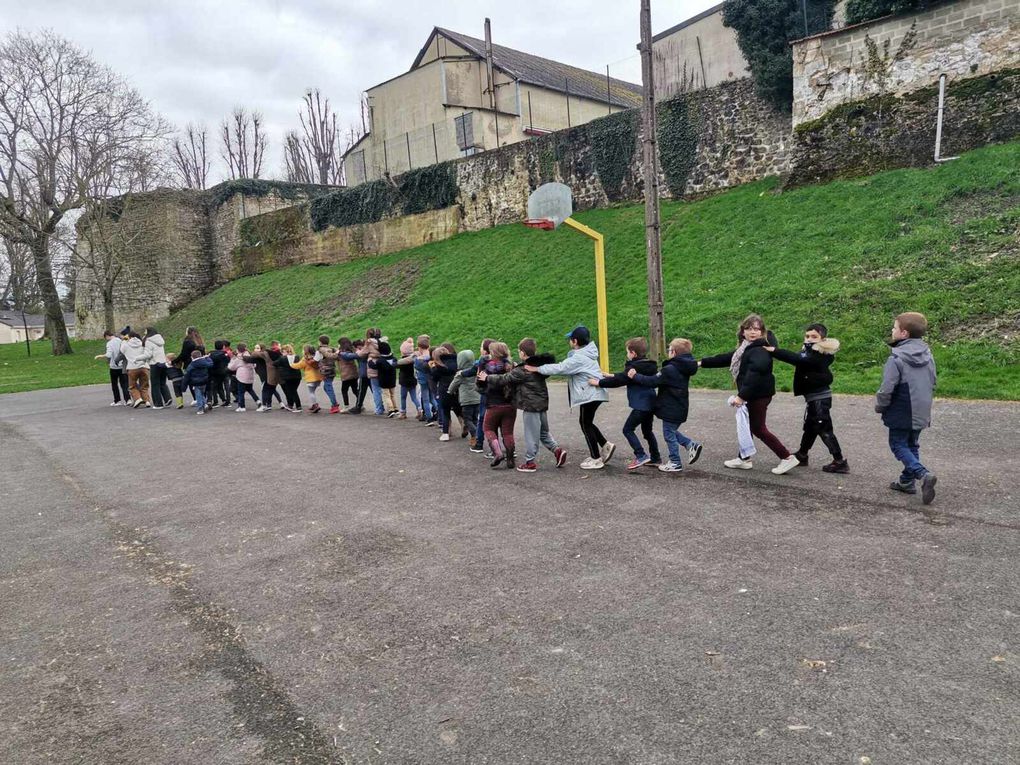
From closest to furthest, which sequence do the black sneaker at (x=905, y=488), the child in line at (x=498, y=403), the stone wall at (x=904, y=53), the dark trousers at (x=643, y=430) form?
1. the black sneaker at (x=905, y=488)
2. the dark trousers at (x=643, y=430)
3. the child in line at (x=498, y=403)
4. the stone wall at (x=904, y=53)

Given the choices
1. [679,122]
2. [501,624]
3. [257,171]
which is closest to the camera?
[501,624]

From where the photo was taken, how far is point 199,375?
1430 cm

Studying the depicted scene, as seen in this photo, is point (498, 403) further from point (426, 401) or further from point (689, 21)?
point (689, 21)

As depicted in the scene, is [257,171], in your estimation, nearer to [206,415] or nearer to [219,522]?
[206,415]

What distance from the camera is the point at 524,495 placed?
6656 millimetres

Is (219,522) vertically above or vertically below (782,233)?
below

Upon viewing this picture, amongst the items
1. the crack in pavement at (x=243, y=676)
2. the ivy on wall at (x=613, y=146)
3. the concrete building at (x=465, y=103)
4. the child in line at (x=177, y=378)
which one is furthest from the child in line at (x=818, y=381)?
the concrete building at (x=465, y=103)

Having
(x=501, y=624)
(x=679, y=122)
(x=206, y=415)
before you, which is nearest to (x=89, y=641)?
(x=501, y=624)

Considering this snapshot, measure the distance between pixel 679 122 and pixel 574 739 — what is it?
23775mm

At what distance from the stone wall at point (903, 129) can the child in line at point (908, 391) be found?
14.3 m

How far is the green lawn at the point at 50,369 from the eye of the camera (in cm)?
2318

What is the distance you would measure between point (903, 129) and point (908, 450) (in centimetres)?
1556

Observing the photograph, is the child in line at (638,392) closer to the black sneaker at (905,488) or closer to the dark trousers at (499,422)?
the dark trousers at (499,422)

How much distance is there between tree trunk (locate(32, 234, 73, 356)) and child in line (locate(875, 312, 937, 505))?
125 ft
